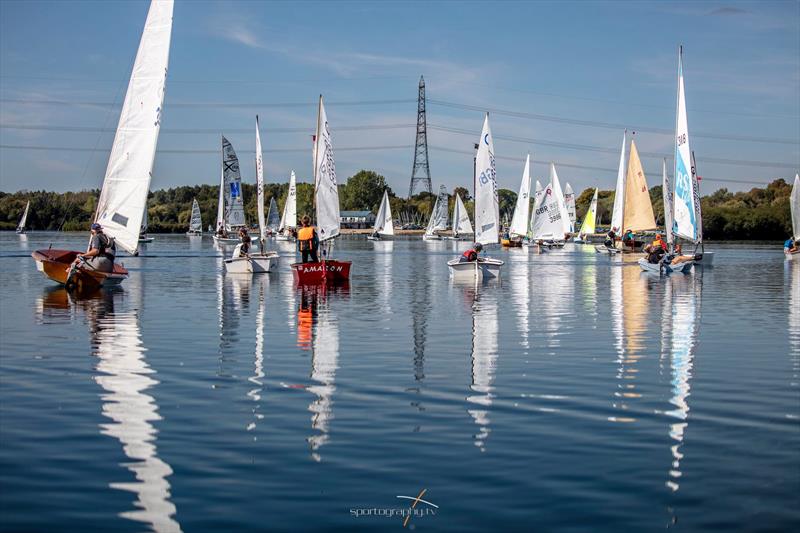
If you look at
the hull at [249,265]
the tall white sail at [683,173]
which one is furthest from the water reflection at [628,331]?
the hull at [249,265]

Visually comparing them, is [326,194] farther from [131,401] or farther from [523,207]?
[523,207]

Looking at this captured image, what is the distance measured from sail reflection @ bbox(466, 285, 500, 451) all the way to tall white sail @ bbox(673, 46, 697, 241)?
92.4 feet

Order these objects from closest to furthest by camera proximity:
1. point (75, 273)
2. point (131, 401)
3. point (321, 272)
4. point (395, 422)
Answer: point (395, 422), point (131, 401), point (75, 273), point (321, 272)

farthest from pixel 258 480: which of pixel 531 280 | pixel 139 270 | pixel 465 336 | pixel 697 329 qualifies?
pixel 139 270

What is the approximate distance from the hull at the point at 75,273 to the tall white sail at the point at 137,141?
4.47 feet

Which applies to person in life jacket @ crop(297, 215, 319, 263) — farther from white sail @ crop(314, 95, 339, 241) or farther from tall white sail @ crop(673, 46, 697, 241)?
tall white sail @ crop(673, 46, 697, 241)

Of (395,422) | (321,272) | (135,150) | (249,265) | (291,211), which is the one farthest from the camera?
→ (291,211)

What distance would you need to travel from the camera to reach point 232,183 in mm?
78125

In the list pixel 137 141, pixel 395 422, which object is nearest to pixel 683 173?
pixel 137 141

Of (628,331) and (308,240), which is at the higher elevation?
(308,240)

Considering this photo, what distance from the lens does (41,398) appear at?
47.4 feet

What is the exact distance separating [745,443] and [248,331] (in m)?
14.0

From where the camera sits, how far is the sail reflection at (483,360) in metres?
13.3

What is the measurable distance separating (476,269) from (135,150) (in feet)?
54.6
